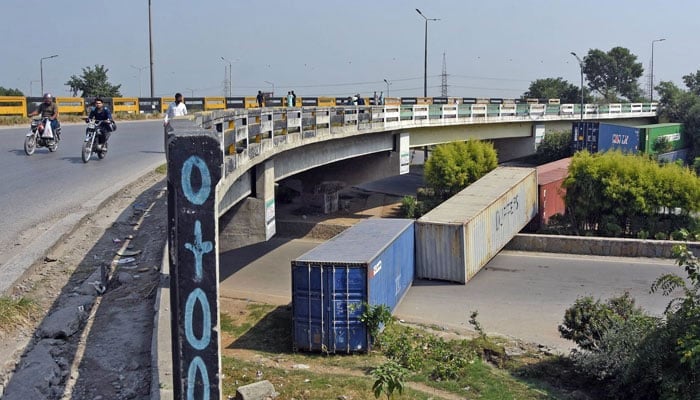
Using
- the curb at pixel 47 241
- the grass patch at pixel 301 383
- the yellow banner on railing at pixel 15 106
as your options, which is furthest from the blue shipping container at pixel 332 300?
the yellow banner on railing at pixel 15 106

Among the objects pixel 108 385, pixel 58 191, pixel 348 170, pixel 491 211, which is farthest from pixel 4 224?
pixel 348 170

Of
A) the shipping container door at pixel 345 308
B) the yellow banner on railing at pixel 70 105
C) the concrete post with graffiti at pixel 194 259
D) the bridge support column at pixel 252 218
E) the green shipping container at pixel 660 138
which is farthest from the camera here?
the green shipping container at pixel 660 138

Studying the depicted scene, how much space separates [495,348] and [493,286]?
7593 mm

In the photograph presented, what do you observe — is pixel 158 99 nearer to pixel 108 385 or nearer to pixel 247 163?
pixel 247 163

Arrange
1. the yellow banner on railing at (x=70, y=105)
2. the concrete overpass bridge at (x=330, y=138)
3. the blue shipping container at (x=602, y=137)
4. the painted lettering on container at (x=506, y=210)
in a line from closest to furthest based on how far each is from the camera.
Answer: the concrete overpass bridge at (x=330, y=138) < the painted lettering on container at (x=506, y=210) < the yellow banner on railing at (x=70, y=105) < the blue shipping container at (x=602, y=137)

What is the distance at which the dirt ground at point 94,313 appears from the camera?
6297 millimetres

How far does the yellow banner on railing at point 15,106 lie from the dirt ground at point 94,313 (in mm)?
26333

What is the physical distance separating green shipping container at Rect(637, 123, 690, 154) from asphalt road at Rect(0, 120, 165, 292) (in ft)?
113

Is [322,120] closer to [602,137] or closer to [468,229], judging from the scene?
[468,229]

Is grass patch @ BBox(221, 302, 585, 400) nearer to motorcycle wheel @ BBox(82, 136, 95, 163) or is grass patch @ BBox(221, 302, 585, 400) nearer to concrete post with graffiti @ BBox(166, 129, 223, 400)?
concrete post with graffiti @ BBox(166, 129, 223, 400)

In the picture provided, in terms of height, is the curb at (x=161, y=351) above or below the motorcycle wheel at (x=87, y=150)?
below

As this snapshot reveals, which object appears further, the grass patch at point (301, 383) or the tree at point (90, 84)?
the tree at point (90, 84)

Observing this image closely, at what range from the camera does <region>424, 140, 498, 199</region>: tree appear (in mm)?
34688

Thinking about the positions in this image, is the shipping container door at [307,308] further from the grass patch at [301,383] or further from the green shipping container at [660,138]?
the green shipping container at [660,138]
